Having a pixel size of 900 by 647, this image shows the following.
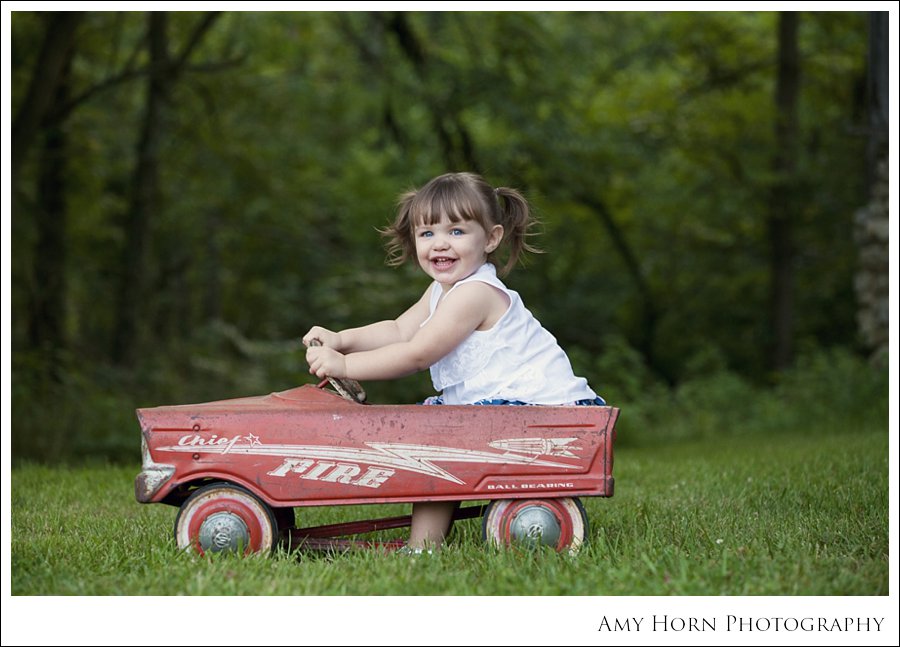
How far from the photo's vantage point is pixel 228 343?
13367mm

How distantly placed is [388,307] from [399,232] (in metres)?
7.19

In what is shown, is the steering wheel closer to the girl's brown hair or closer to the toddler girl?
the toddler girl

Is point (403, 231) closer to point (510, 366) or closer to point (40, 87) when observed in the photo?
point (510, 366)

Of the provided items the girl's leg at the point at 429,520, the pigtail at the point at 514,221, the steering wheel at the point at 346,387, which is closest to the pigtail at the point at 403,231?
the pigtail at the point at 514,221

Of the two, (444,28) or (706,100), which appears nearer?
(444,28)

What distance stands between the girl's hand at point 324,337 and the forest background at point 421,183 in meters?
4.88

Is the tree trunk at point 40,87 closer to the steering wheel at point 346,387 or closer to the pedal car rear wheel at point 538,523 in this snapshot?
the steering wheel at point 346,387

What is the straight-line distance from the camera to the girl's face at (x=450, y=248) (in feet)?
12.2

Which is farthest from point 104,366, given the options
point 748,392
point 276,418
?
point 276,418

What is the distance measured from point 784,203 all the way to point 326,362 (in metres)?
11.7

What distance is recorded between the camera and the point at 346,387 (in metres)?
3.63

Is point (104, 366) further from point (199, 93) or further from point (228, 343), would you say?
point (199, 93)

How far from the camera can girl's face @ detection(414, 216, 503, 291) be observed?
3.72m

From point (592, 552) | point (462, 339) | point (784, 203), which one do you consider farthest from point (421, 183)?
point (592, 552)
